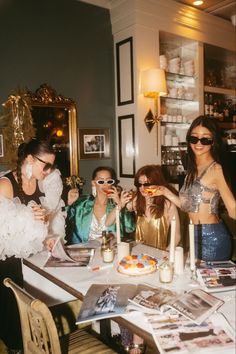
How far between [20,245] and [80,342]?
0.80 meters

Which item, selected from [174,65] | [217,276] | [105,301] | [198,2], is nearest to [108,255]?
[105,301]

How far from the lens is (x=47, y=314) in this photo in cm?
148

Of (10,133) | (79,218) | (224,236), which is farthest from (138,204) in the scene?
(10,133)

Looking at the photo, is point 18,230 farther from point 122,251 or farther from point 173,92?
point 173,92

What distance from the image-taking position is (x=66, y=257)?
2.30 metres

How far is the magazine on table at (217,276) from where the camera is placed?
175cm

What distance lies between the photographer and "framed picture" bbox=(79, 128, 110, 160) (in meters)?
4.42

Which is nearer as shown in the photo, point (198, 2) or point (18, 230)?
point (18, 230)

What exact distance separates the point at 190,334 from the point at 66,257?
1156 mm

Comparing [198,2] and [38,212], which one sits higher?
[198,2]

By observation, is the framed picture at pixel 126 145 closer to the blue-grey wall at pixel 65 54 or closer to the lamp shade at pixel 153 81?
the blue-grey wall at pixel 65 54

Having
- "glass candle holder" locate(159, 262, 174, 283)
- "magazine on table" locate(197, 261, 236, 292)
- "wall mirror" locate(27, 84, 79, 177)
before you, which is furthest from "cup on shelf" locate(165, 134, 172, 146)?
"glass candle holder" locate(159, 262, 174, 283)

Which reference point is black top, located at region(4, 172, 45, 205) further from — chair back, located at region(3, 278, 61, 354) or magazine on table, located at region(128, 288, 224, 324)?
magazine on table, located at region(128, 288, 224, 324)

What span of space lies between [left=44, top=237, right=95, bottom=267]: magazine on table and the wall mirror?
6.07 ft
